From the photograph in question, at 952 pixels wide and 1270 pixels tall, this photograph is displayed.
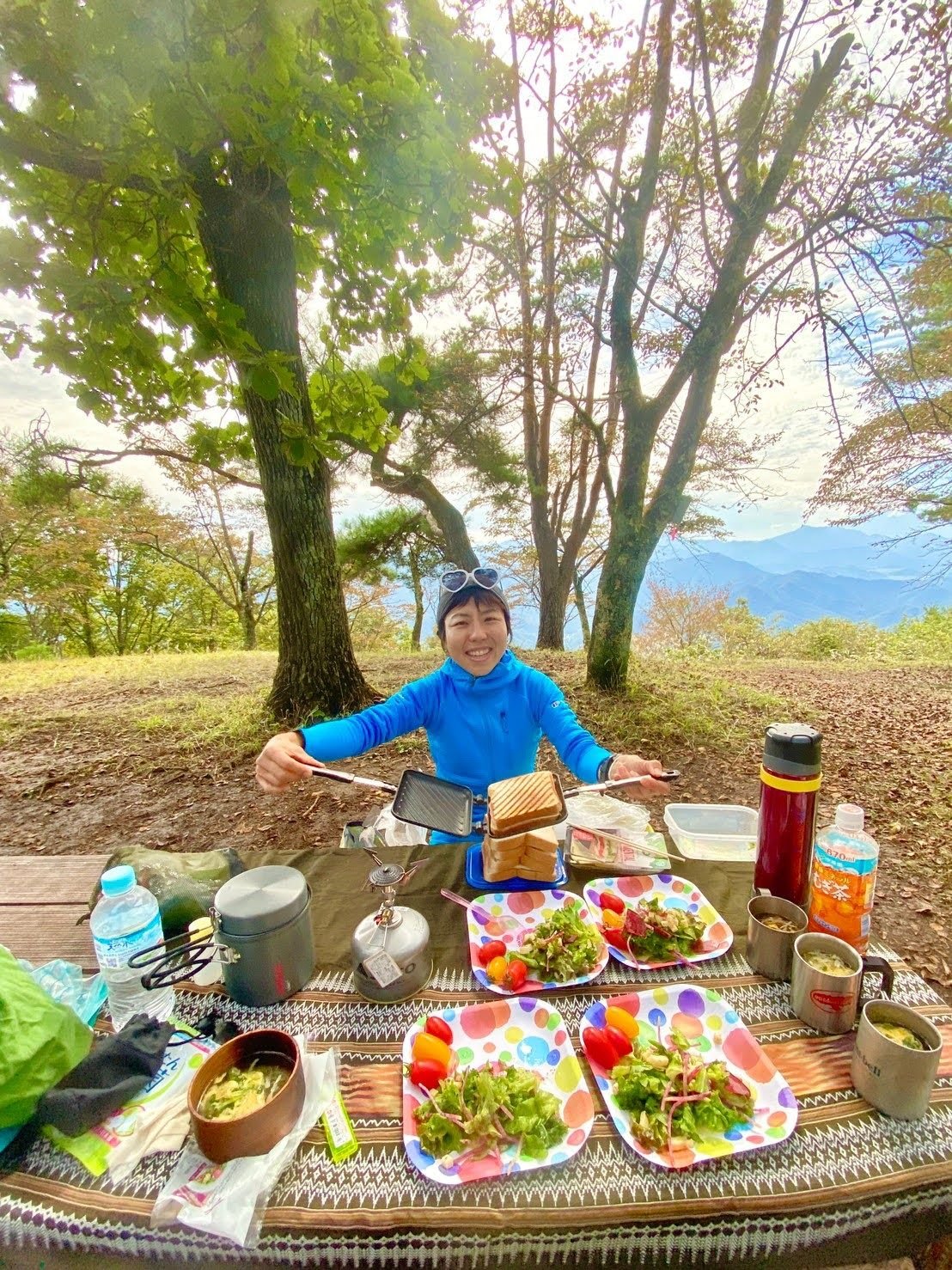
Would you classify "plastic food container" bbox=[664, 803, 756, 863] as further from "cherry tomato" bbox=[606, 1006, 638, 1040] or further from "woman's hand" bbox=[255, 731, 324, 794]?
"woman's hand" bbox=[255, 731, 324, 794]

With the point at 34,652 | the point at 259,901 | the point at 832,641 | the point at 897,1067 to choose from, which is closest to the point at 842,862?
the point at 897,1067

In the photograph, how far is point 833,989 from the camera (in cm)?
109

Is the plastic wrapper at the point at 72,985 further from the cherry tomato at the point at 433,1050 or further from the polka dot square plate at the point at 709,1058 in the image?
the polka dot square plate at the point at 709,1058

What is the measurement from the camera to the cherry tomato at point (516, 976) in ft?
4.00

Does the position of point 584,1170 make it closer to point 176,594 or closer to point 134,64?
point 134,64

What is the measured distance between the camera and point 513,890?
160cm

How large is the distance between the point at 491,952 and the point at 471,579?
141 centimetres

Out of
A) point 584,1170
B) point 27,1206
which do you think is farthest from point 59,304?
point 584,1170

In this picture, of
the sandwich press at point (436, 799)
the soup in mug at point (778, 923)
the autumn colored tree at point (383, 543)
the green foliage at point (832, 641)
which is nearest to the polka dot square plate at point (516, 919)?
the sandwich press at point (436, 799)

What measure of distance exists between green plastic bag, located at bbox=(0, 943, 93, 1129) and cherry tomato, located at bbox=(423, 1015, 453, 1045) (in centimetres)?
69

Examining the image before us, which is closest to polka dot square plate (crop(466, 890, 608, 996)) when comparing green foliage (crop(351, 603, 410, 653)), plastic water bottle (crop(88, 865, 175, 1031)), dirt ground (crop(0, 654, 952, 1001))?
plastic water bottle (crop(88, 865, 175, 1031))

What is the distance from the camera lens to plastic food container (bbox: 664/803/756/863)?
1.81 m

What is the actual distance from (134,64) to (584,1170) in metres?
3.59

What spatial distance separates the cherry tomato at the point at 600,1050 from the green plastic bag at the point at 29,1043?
3.37ft
